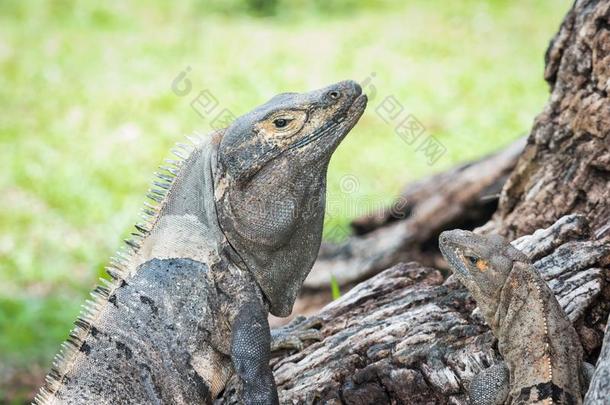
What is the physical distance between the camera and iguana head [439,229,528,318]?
376 cm

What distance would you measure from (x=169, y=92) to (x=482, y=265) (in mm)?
9087

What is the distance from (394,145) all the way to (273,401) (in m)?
7.62

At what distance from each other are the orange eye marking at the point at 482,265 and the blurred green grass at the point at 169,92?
4529 millimetres

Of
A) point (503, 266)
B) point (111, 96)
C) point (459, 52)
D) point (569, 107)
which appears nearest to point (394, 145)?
point (459, 52)

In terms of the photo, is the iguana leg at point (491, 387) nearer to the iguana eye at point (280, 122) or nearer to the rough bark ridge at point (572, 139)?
the rough bark ridge at point (572, 139)

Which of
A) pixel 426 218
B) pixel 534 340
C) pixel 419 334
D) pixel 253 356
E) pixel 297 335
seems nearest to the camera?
pixel 534 340

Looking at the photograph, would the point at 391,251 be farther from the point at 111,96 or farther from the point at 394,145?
the point at 111,96

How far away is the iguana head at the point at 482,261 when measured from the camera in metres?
3.76

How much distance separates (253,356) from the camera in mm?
3666

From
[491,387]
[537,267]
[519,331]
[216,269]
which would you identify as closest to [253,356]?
[216,269]

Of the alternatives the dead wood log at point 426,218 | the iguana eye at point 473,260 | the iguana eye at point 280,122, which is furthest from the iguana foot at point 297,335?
the dead wood log at point 426,218

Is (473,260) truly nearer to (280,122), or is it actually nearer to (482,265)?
(482,265)

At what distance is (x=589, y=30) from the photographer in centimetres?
448

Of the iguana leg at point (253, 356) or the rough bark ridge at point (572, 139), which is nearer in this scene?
the iguana leg at point (253, 356)
